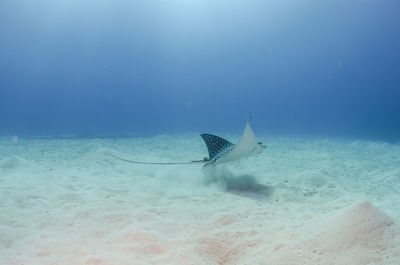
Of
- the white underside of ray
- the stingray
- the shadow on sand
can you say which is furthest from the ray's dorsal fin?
the white underside of ray

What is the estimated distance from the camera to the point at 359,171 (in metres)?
8.09

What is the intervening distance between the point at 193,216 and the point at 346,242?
2.39m

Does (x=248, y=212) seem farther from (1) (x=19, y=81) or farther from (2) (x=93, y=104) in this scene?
(1) (x=19, y=81)

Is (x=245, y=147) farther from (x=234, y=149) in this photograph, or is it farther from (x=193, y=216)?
(x=193, y=216)

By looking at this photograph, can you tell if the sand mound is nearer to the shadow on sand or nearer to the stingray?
the shadow on sand

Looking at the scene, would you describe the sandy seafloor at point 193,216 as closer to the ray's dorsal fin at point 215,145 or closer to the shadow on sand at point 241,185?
the shadow on sand at point 241,185

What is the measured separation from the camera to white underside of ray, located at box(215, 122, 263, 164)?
5602 mm

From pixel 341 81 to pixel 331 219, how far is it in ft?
487

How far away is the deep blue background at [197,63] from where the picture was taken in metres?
69.1

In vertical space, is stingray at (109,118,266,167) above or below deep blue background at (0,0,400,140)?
below

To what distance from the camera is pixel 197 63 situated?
13450 centimetres

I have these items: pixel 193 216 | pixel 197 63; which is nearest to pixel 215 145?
pixel 193 216

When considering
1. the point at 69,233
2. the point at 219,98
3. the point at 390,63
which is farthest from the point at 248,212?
the point at 219,98

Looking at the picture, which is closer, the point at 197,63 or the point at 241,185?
the point at 241,185
